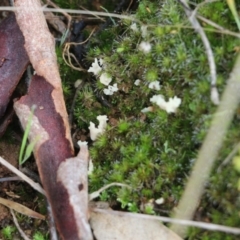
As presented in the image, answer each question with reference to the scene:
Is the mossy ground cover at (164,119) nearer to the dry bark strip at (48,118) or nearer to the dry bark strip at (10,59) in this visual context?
the dry bark strip at (48,118)

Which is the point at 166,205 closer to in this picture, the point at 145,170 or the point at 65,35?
the point at 145,170

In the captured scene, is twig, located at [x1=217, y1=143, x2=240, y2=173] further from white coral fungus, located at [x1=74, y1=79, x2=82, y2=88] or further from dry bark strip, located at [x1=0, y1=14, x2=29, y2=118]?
dry bark strip, located at [x1=0, y1=14, x2=29, y2=118]

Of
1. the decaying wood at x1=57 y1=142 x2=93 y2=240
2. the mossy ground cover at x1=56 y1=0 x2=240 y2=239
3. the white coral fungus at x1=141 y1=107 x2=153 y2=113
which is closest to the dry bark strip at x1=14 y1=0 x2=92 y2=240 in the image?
the decaying wood at x1=57 y1=142 x2=93 y2=240

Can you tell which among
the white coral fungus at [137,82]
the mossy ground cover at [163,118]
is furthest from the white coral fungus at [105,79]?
the white coral fungus at [137,82]

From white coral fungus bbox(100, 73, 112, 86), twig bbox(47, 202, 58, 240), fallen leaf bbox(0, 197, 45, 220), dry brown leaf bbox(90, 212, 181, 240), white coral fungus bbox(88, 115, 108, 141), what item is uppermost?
white coral fungus bbox(100, 73, 112, 86)

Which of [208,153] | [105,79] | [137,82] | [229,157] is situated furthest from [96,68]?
[229,157]

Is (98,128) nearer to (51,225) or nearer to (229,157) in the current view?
(51,225)
